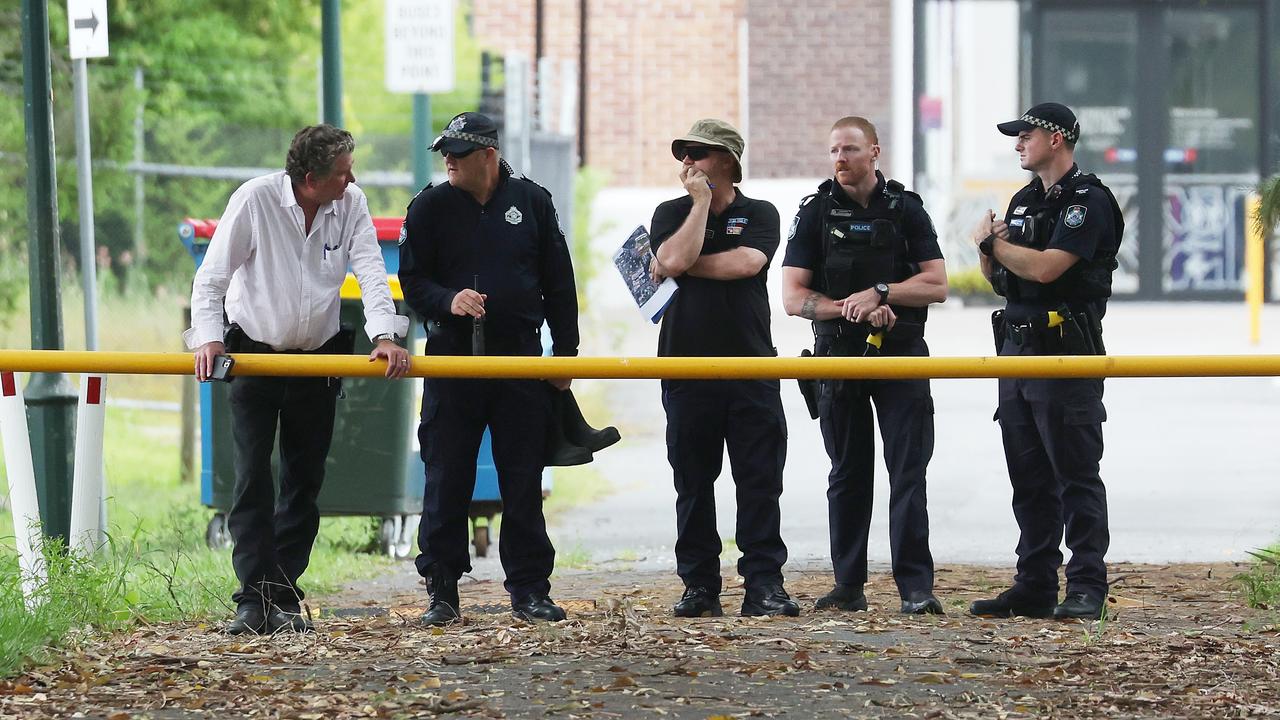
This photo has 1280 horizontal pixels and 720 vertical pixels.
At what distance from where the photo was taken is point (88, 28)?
27.5 ft

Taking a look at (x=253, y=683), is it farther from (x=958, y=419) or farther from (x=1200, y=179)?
(x=1200, y=179)

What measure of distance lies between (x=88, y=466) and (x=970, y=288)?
1721cm

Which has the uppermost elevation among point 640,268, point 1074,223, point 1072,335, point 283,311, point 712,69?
point 712,69

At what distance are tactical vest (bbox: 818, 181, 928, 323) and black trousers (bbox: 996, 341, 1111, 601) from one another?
54 centimetres

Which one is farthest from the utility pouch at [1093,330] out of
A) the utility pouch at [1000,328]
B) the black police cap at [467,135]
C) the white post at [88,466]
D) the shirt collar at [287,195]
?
the white post at [88,466]

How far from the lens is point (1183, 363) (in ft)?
20.5

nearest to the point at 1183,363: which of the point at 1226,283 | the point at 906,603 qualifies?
the point at 906,603

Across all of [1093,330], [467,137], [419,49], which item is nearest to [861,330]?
[1093,330]

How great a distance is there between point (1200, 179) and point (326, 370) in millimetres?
19225

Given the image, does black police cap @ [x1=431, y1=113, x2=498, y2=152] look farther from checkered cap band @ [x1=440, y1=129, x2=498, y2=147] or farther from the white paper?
the white paper

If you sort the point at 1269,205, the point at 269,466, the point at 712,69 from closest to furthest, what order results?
the point at 269,466 → the point at 1269,205 → the point at 712,69

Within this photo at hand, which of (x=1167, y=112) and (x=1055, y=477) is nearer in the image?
(x=1055, y=477)

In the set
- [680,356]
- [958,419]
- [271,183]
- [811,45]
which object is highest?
[811,45]

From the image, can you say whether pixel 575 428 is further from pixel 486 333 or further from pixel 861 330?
pixel 861 330
